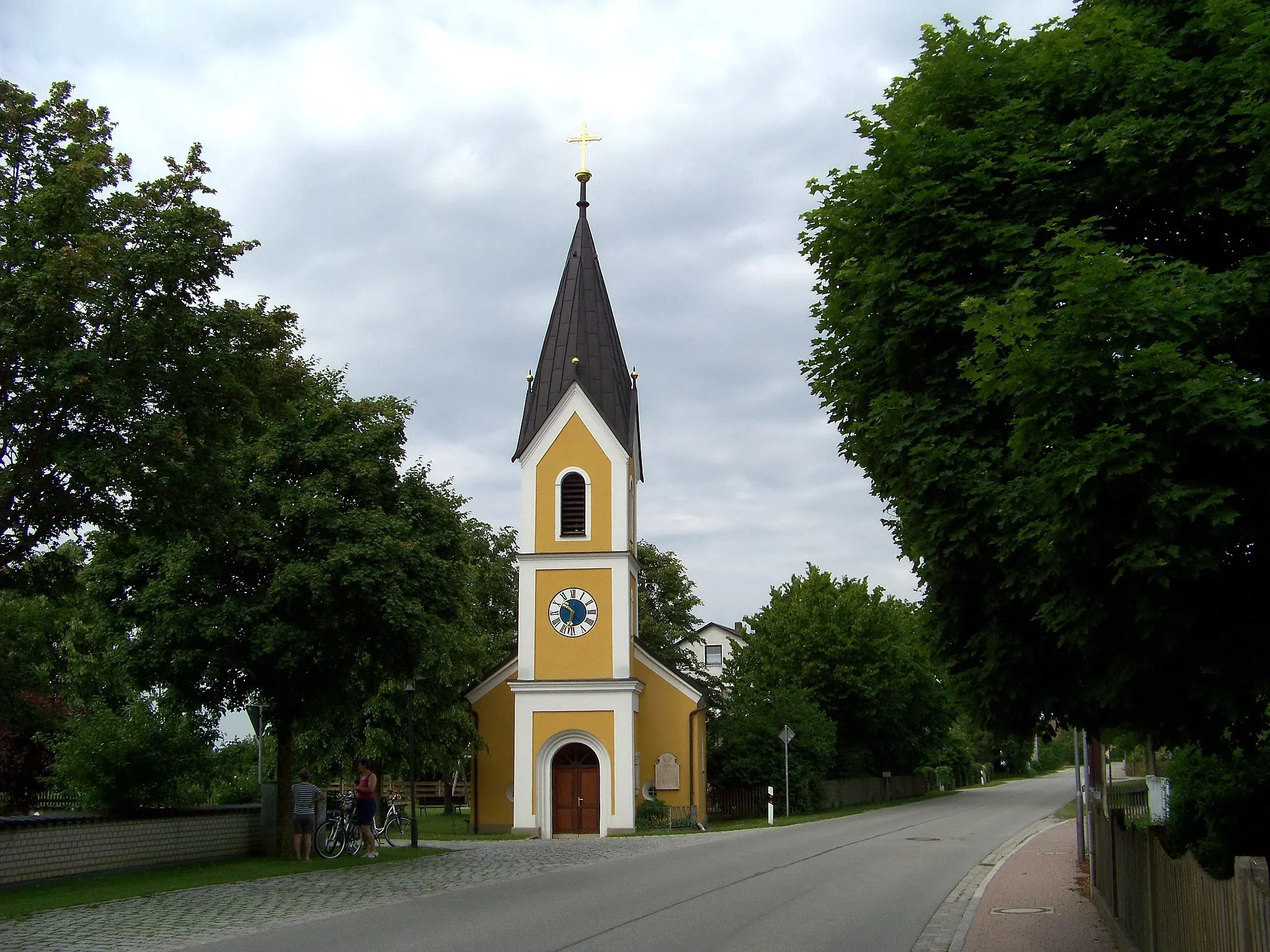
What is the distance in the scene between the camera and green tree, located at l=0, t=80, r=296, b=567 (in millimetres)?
13898

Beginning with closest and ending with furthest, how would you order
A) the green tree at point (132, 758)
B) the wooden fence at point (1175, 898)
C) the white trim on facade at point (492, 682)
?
the wooden fence at point (1175, 898), the green tree at point (132, 758), the white trim on facade at point (492, 682)

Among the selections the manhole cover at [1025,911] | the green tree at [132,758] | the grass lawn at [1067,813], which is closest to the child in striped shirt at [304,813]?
the green tree at [132,758]

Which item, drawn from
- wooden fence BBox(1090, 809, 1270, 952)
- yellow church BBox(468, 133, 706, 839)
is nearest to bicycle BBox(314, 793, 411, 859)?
yellow church BBox(468, 133, 706, 839)

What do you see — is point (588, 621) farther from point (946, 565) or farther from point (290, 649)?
point (946, 565)

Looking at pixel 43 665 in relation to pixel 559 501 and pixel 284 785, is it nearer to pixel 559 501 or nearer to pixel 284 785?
pixel 559 501

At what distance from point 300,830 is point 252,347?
9275 millimetres

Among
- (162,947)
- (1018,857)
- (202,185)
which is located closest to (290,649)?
(202,185)

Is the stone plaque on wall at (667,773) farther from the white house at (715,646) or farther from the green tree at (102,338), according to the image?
the white house at (715,646)

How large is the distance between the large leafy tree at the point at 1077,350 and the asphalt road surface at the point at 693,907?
463cm

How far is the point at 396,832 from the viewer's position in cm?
3606

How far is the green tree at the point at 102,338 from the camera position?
1390cm

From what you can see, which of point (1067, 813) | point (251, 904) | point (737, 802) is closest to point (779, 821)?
point (737, 802)

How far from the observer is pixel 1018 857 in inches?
893

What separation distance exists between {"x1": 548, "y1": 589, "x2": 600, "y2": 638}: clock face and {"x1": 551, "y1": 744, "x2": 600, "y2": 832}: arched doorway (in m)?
3.33
